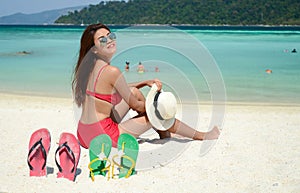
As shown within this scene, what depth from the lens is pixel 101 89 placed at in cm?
394

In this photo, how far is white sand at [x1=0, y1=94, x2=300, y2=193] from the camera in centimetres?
343

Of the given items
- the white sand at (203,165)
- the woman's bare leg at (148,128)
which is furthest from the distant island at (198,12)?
the woman's bare leg at (148,128)

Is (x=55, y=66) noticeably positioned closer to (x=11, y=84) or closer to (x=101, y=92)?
(x=11, y=84)

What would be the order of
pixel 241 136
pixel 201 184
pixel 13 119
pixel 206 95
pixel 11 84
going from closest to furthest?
pixel 201 184
pixel 241 136
pixel 13 119
pixel 206 95
pixel 11 84

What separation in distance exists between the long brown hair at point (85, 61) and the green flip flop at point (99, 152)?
0.66 metres

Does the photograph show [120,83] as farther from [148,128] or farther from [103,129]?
[148,128]

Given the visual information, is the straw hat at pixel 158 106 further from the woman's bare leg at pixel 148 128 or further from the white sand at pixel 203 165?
the white sand at pixel 203 165

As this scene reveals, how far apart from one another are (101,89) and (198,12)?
9083 centimetres

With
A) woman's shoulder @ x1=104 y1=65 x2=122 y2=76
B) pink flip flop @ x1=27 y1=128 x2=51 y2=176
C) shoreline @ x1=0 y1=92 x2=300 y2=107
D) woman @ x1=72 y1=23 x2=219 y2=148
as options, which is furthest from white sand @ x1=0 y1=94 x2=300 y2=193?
shoreline @ x1=0 y1=92 x2=300 y2=107

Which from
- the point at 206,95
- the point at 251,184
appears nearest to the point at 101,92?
the point at 251,184

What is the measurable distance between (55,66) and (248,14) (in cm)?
8355

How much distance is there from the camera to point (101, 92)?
13.0ft

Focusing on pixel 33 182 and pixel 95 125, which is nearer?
pixel 33 182

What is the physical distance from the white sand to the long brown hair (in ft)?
2.06
